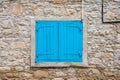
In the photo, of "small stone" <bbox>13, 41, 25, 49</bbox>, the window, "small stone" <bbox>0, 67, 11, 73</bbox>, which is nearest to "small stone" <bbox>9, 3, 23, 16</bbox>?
the window

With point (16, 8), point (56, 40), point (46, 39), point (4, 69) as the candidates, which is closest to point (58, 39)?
point (56, 40)

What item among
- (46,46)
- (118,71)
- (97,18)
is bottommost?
(118,71)

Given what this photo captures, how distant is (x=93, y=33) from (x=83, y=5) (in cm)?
72

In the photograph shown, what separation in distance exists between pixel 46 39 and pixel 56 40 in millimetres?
242

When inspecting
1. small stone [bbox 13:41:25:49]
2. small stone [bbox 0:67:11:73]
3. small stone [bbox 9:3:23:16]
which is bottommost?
small stone [bbox 0:67:11:73]

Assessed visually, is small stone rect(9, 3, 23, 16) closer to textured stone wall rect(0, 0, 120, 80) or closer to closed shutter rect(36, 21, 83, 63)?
textured stone wall rect(0, 0, 120, 80)

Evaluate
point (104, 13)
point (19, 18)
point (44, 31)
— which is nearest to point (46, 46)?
point (44, 31)

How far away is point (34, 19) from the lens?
9.38m

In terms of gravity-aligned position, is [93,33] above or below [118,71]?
above

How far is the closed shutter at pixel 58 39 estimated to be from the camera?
30.7 feet

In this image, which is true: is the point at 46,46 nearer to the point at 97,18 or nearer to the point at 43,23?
the point at 43,23

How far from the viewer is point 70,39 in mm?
9352

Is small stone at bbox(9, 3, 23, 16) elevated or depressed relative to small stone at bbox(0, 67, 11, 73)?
elevated

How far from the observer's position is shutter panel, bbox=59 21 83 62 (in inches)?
368
